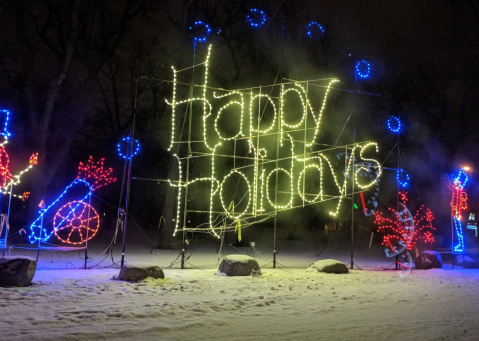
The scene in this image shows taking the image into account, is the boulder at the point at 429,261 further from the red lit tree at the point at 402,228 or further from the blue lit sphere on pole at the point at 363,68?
the blue lit sphere on pole at the point at 363,68

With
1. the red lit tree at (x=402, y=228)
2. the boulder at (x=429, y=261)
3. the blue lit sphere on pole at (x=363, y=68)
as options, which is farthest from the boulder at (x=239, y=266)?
the blue lit sphere on pole at (x=363, y=68)

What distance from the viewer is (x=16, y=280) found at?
7020 mm

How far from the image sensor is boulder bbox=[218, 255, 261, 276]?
946 centimetres

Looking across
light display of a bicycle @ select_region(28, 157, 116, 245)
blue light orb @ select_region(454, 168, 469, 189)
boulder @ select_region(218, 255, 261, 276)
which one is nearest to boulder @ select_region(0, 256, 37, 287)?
light display of a bicycle @ select_region(28, 157, 116, 245)

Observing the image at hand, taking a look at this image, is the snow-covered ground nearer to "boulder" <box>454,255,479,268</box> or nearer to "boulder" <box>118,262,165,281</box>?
"boulder" <box>118,262,165,281</box>

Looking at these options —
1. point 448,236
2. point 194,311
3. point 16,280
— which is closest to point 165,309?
point 194,311

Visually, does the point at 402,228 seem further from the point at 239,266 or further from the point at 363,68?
the point at 239,266

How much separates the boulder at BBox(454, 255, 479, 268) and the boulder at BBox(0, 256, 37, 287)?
12055mm

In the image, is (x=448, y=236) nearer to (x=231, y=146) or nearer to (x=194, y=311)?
(x=231, y=146)

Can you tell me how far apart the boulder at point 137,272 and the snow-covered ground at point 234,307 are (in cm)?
25

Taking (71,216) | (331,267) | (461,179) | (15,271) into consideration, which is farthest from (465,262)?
(71,216)

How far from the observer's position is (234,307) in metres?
6.44

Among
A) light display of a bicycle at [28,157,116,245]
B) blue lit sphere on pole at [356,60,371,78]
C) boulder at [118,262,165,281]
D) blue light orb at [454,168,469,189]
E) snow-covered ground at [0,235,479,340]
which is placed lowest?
snow-covered ground at [0,235,479,340]

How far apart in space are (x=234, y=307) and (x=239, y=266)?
9.96 ft
